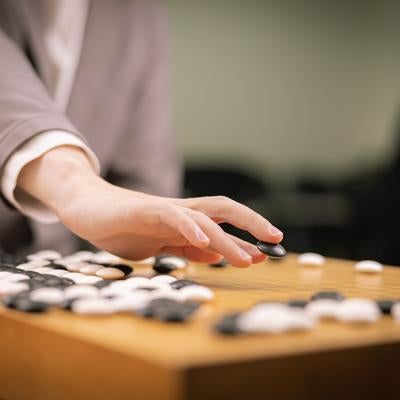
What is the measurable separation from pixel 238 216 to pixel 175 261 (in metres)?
0.19

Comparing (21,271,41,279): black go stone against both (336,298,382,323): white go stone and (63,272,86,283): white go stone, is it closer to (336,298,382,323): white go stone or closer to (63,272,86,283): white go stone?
(63,272,86,283): white go stone

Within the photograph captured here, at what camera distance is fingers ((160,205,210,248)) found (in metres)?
0.72

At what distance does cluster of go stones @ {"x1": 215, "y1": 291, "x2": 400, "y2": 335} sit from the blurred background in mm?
3052

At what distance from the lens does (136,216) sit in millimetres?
776

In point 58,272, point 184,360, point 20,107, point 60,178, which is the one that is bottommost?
point 184,360

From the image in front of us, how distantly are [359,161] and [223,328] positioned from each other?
14.9ft

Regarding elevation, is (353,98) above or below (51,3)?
above

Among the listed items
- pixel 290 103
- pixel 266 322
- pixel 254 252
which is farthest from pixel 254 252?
A: pixel 290 103

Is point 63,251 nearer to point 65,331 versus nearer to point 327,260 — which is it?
point 327,260

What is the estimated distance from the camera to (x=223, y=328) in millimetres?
489

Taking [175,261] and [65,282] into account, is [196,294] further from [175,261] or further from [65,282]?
[175,261]

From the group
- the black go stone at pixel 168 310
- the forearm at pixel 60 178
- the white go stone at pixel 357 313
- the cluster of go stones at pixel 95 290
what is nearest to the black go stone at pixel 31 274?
the cluster of go stones at pixel 95 290

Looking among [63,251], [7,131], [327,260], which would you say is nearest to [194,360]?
[7,131]

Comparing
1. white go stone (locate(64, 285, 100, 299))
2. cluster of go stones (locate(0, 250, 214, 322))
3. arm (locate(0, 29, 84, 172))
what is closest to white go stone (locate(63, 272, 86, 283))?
cluster of go stones (locate(0, 250, 214, 322))
